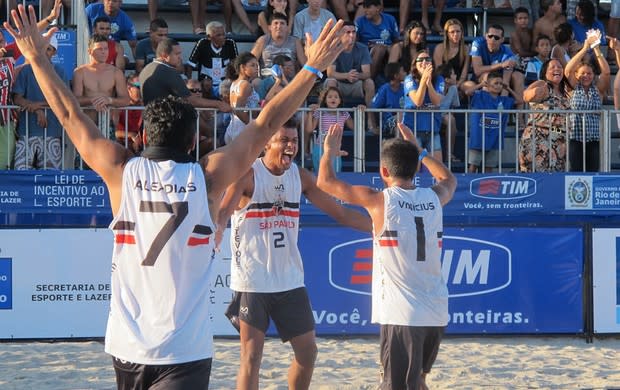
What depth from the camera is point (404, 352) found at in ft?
18.3

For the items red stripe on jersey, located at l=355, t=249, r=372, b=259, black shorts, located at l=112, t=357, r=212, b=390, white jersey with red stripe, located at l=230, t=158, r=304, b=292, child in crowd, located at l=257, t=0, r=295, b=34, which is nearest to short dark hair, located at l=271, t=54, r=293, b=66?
child in crowd, located at l=257, t=0, r=295, b=34

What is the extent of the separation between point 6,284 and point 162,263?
20.3 ft

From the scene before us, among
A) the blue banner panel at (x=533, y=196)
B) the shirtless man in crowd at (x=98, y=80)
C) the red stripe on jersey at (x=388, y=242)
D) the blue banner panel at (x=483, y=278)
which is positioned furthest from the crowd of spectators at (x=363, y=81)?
the red stripe on jersey at (x=388, y=242)

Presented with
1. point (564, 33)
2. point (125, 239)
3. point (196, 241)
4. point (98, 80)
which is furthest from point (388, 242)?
point (564, 33)

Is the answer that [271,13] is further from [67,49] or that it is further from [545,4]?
[545,4]

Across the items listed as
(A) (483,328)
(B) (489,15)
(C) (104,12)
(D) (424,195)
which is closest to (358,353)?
(A) (483,328)

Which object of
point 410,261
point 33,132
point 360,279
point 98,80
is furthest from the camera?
point 98,80

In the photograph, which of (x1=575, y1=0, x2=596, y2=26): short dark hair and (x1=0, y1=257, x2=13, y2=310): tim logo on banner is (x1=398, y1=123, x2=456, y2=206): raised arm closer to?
(x1=0, y1=257, x2=13, y2=310): tim logo on banner

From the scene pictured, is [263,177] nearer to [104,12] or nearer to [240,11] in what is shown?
[104,12]

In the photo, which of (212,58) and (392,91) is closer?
(392,91)

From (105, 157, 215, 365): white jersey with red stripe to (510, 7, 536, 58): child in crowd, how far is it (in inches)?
400

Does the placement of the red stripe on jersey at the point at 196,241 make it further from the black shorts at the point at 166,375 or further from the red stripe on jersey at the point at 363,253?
the red stripe on jersey at the point at 363,253

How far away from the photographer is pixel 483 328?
9836 mm

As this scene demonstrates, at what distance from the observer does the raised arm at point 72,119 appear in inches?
152
